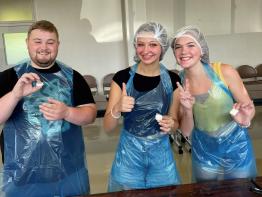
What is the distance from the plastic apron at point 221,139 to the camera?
5.45 feet

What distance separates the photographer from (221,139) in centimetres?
168

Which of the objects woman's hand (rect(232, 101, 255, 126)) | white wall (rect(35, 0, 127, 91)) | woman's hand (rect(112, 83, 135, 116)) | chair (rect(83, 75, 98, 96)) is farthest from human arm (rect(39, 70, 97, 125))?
white wall (rect(35, 0, 127, 91))

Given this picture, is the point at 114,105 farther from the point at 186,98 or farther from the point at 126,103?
the point at 186,98

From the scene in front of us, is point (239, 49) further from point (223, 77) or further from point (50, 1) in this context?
point (223, 77)

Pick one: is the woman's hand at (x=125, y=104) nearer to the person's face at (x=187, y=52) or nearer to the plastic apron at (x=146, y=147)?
the plastic apron at (x=146, y=147)

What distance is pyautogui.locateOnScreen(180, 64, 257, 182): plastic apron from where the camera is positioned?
5.45 feet

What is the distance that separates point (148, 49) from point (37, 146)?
2.52ft

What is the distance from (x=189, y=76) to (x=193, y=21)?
4.12m

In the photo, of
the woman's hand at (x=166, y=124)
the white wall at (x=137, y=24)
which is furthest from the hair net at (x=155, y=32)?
the white wall at (x=137, y=24)

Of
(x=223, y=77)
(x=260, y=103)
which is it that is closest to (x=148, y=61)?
(x=223, y=77)

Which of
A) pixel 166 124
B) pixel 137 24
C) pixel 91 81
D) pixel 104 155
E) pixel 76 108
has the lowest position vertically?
pixel 104 155

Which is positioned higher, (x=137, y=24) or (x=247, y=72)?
(x=137, y=24)

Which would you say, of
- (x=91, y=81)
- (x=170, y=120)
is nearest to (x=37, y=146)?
(x=170, y=120)

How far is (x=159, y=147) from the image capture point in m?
1.69
